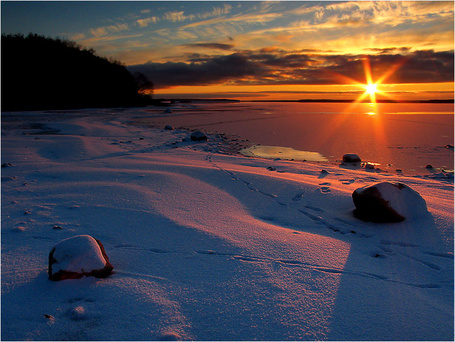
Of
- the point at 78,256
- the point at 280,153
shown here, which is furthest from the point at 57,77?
the point at 78,256

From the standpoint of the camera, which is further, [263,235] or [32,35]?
[32,35]

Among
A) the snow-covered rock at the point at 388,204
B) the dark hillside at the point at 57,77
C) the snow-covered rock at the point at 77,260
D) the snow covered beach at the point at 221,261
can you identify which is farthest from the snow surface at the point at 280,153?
the dark hillside at the point at 57,77

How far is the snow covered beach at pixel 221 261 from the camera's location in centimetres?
143

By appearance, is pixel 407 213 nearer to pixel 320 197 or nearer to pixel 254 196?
pixel 320 197

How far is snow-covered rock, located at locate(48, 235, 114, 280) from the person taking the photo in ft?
5.51

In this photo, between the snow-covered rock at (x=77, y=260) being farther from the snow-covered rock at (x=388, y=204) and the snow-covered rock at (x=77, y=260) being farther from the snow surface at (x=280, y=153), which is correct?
the snow surface at (x=280, y=153)

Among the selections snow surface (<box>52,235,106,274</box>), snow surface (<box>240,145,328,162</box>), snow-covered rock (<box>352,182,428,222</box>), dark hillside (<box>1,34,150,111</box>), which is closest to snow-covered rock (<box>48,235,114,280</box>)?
snow surface (<box>52,235,106,274</box>)

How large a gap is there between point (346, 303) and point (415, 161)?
535cm

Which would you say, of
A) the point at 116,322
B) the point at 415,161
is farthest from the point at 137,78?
the point at 116,322

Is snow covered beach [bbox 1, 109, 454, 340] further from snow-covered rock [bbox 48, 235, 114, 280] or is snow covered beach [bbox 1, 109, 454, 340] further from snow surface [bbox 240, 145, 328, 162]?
snow surface [bbox 240, 145, 328, 162]

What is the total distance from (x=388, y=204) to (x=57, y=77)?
121ft

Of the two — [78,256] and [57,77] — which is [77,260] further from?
[57,77]

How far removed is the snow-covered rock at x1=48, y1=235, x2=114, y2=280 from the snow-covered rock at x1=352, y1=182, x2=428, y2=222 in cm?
229

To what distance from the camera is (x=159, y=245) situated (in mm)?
2182
